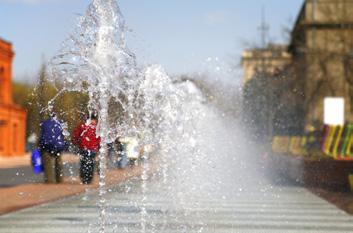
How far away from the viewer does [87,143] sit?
15773 mm

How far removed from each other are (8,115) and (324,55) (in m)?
26.5

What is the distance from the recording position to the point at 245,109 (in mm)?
72125

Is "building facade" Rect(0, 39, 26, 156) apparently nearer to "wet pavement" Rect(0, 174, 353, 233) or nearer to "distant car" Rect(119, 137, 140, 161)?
"distant car" Rect(119, 137, 140, 161)

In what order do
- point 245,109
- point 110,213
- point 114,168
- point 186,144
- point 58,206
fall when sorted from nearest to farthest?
point 110,213, point 58,206, point 114,168, point 186,144, point 245,109

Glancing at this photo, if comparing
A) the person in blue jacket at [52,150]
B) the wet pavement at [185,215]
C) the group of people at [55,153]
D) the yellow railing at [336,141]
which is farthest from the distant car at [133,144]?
the yellow railing at [336,141]

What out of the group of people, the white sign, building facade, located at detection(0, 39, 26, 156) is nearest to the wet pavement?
the group of people

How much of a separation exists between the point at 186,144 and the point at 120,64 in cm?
2396

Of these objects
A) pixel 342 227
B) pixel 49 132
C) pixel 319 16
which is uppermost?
pixel 319 16

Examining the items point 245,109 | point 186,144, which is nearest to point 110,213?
point 186,144

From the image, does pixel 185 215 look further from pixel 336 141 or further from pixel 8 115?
pixel 8 115

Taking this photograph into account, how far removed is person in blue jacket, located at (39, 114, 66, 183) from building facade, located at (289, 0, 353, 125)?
30422mm

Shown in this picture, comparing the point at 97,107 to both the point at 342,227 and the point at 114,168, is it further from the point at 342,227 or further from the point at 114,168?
the point at 114,168

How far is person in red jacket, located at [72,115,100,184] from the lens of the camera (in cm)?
1471

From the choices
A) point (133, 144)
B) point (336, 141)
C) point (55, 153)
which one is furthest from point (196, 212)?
point (336, 141)
